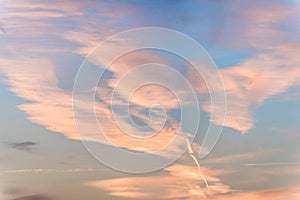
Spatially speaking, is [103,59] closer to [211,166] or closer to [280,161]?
[211,166]

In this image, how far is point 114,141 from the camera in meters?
2.53

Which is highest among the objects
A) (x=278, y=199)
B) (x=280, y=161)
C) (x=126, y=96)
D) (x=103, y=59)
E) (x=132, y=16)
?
(x=132, y=16)

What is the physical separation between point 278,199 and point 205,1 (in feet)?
3.82

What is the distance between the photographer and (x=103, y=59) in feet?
8.32

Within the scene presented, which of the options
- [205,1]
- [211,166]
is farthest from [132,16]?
[211,166]

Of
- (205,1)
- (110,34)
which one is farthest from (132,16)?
(205,1)

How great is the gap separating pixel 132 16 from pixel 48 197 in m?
1.06

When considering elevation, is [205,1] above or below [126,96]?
above

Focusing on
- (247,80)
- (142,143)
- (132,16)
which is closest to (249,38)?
(247,80)

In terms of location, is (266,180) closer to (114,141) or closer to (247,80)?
(247,80)

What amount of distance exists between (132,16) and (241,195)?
3.74ft

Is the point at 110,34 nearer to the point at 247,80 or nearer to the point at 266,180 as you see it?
the point at 247,80

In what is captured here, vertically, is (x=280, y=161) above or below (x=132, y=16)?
below

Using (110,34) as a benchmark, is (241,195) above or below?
below
